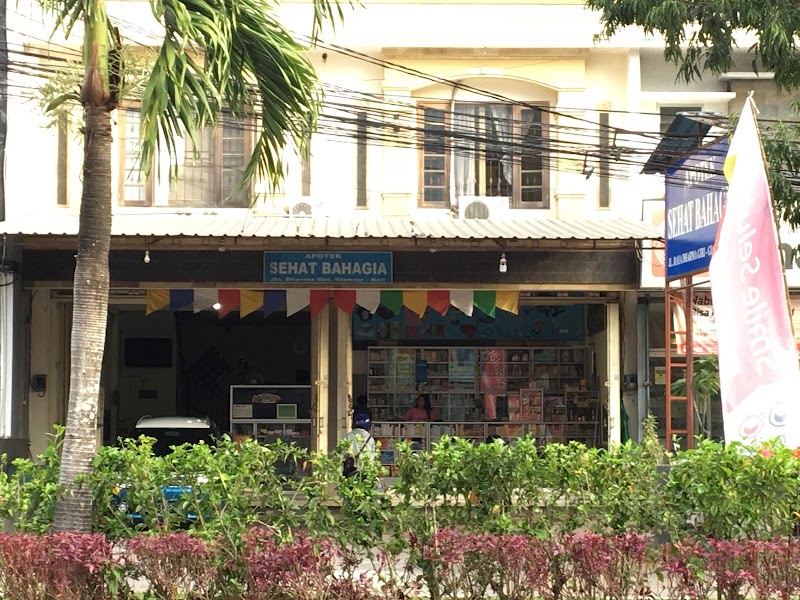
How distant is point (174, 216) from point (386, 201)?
334 centimetres

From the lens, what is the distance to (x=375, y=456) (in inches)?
337

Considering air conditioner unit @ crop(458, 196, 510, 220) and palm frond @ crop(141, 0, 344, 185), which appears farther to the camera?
air conditioner unit @ crop(458, 196, 510, 220)

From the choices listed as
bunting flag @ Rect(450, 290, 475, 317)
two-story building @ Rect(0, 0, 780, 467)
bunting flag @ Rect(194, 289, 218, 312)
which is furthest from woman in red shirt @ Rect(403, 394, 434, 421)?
bunting flag @ Rect(194, 289, 218, 312)

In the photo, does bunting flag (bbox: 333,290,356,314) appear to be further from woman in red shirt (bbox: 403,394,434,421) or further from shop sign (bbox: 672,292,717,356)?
shop sign (bbox: 672,292,717,356)

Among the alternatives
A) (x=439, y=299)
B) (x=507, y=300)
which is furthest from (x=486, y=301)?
(x=439, y=299)

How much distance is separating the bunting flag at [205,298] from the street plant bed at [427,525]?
758 centimetres

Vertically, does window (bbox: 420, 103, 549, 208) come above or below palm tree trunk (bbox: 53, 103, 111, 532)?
above

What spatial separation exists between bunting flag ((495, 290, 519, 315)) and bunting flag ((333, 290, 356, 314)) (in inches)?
84.3

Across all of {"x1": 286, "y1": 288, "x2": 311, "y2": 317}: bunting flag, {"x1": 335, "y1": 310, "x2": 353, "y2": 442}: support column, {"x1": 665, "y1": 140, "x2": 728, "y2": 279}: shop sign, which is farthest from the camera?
{"x1": 335, "y1": 310, "x2": 353, "y2": 442}: support column

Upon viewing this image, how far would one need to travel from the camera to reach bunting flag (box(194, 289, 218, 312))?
1612cm

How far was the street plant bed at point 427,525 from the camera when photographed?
7781mm

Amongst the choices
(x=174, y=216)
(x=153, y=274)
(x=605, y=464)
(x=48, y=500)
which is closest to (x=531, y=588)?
(x=605, y=464)

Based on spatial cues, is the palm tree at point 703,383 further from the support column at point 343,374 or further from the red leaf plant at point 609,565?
the red leaf plant at point 609,565

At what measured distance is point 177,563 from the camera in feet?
25.6
